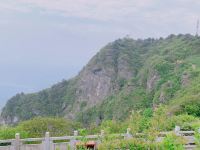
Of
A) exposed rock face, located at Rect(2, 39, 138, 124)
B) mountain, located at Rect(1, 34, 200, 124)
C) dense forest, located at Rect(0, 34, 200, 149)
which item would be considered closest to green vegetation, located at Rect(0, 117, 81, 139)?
dense forest, located at Rect(0, 34, 200, 149)

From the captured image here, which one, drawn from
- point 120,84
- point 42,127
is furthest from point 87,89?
point 42,127

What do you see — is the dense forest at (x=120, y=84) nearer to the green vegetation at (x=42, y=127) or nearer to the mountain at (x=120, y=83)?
the mountain at (x=120, y=83)

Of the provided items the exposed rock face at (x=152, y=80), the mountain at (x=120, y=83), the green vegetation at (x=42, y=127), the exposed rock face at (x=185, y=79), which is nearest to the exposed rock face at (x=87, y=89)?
the mountain at (x=120, y=83)

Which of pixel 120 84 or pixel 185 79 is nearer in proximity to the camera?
pixel 185 79

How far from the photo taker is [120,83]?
4766 inches

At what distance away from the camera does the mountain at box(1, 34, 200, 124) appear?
9731cm

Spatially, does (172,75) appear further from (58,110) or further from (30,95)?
(30,95)

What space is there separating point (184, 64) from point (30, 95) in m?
53.6

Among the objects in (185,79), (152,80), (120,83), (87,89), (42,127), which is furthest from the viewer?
(87,89)

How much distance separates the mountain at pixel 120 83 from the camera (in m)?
97.3

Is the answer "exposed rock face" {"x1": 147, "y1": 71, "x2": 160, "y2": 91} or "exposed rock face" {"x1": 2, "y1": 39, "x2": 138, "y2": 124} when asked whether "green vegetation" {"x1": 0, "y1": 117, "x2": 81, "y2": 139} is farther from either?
"exposed rock face" {"x1": 2, "y1": 39, "x2": 138, "y2": 124}

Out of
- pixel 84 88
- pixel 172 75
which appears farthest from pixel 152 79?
pixel 84 88

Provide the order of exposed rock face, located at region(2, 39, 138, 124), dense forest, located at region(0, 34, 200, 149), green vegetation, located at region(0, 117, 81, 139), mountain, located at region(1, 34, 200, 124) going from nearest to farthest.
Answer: green vegetation, located at region(0, 117, 81, 139) < dense forest, located at region(0, 34, 200, 149) < mountain, located at region(1, 34, 200, 124) < exposed rock face, located at region(2, 39, 138, 124)

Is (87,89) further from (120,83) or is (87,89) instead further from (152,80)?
(152,80)
